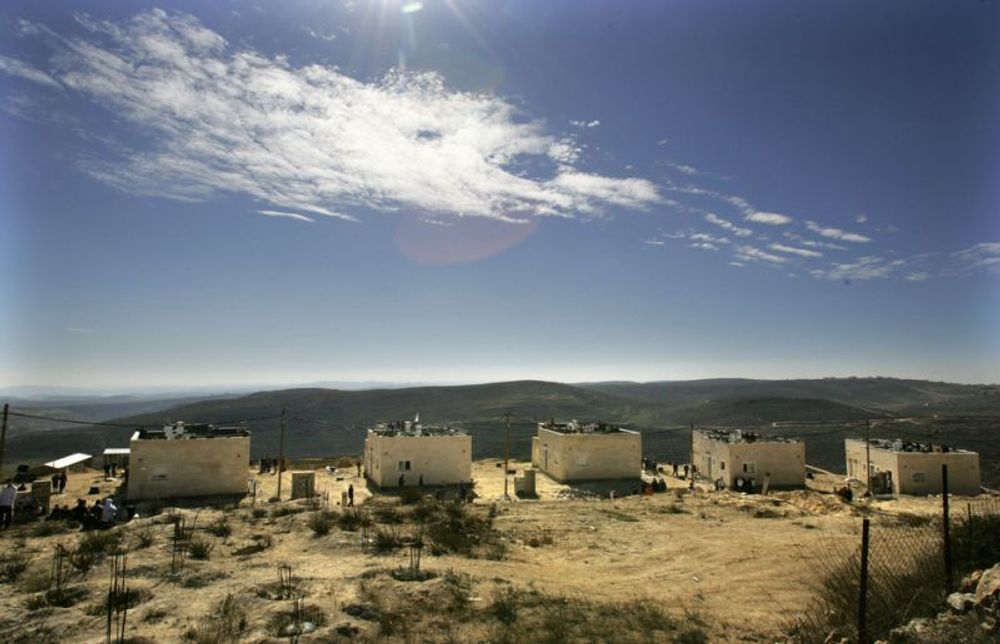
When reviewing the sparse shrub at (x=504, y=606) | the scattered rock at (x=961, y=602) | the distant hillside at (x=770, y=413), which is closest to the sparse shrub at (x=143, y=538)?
the sparse shrub at (x=504, y=606)

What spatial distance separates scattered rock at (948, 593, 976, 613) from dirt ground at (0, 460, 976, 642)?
414cm

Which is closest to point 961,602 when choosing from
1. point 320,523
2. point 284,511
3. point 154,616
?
point 154,616

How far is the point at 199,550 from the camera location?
52.9ft

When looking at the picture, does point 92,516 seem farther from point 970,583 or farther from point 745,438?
point 745,438

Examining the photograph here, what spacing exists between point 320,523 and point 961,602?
16.7m

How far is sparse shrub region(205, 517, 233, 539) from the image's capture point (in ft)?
61.8

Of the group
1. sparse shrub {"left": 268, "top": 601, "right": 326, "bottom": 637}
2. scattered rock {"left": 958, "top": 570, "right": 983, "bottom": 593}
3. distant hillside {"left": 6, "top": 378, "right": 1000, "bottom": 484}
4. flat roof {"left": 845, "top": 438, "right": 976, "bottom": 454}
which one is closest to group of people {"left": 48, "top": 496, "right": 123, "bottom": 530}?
sparse shrub {"left": 268, "top": 601, "right": 326, "bottom": 637}

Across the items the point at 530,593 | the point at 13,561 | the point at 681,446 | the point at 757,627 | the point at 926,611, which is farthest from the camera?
the point at 681,446

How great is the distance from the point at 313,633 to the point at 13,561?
Answer: 990 centimetres

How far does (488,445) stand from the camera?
102312 mm

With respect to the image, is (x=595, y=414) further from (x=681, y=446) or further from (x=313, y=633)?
(x=313, y=633)

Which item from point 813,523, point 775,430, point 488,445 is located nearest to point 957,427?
point 775,430

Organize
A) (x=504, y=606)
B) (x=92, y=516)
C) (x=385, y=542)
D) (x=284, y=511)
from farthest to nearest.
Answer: (x=284, y=511)
(x=92, y=516)
(x=385, y=542)
(x=504, y=606)

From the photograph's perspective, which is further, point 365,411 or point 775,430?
point 365,411
